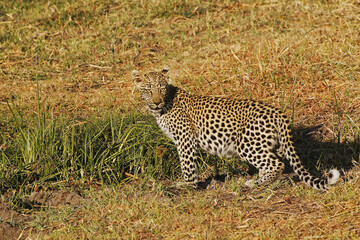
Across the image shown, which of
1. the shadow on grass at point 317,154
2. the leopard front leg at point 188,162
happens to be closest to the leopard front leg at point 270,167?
the shadow on grass at point 317,154

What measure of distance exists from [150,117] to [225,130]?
1606 mm

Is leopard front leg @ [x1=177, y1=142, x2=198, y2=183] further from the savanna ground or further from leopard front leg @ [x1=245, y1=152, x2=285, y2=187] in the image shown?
leopard front leg @ [x1=245, y1=152, x2=285, y2=187]

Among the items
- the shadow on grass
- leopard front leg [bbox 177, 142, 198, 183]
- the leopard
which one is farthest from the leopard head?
the shadow on grass

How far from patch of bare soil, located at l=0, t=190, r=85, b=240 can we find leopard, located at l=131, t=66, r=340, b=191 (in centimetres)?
152

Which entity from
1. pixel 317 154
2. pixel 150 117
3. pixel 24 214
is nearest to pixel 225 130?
pixel 150 117

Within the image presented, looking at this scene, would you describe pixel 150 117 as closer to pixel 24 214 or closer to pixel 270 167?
pixel 270 167

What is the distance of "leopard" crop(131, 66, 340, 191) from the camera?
6531 millimetres

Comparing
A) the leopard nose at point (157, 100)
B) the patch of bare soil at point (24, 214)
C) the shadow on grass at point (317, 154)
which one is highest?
the leopard nose at point (157, 100)

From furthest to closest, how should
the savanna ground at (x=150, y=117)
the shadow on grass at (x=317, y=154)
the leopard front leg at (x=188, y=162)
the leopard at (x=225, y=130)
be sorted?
1. the shadow on grass at (x=317, y=154)
2. the leopard front leg at (x=188, y=162)
3. the leopard at (x=225, y=130)
4. the savanna ground at (x=150, y=117)

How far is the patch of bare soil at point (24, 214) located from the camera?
5.81m

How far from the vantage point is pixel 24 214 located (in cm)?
626

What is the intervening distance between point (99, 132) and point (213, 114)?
1625 mm

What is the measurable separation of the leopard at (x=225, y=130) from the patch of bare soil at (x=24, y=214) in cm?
152

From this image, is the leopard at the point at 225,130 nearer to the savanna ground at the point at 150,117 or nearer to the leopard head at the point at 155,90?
the leopard head at the point at 155,90
